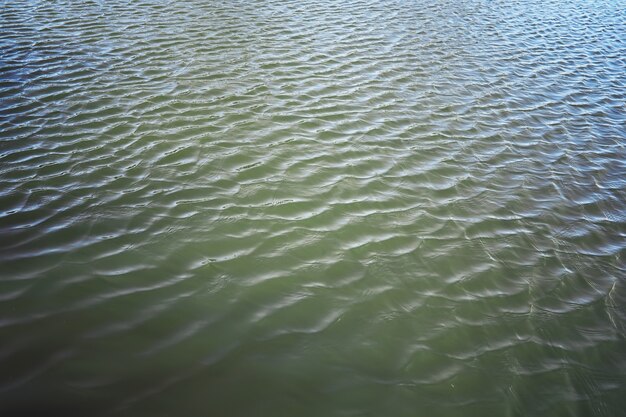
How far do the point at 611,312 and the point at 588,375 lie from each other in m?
1.28

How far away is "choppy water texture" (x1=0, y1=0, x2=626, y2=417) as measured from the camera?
441 centimetres

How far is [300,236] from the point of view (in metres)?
6.37

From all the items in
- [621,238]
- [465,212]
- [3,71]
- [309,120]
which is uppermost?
[3,71]

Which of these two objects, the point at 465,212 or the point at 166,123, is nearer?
the point at 465,212

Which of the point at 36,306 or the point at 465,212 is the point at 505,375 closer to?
the point at 465,212

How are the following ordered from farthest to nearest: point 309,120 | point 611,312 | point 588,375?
point 309,120
point 611,312
point 588,375

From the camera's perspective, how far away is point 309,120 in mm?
9625

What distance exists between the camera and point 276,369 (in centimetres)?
448

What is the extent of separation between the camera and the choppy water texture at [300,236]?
14.5 feet

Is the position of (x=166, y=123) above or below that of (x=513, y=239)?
above

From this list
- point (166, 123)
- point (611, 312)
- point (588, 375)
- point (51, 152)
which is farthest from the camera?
point (166, 123)

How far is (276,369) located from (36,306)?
279 centimetres

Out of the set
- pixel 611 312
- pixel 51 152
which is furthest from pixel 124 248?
pixel 611 312

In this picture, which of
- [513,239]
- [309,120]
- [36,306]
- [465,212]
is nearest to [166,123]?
[309,120]
